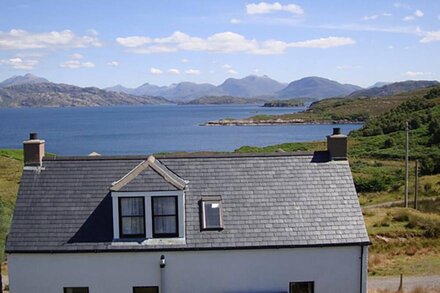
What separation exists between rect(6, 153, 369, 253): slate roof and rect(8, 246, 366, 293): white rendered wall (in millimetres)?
350

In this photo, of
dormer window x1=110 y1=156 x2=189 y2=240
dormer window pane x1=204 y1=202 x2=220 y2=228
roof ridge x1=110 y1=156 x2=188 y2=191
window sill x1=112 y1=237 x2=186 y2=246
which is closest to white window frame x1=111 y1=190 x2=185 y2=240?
dormer window x1=110 y1=156 x2=189 y2=240

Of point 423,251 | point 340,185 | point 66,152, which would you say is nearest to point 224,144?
point 66,152

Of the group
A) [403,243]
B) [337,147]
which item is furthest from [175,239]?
[403,243]

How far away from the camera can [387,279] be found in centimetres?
2433

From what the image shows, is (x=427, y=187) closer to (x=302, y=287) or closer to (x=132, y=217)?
(x=302, y=287)

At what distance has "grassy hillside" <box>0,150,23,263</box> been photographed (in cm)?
2700

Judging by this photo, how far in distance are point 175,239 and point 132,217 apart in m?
1.66

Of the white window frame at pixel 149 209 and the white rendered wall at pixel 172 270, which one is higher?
the white window frame at pixel 149 209

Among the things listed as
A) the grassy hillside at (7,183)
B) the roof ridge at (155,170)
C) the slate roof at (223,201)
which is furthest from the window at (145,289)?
the grassy hillside at (7,183)

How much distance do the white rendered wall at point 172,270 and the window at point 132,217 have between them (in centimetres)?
74

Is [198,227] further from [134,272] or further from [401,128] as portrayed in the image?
[401,128]

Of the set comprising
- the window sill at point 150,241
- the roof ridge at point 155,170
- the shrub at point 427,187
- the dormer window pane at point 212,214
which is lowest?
the shrub at point 427,187

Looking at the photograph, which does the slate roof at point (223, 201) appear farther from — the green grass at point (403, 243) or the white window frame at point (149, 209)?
the green grass at point (403, 243)

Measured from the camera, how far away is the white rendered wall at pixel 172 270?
16.2 m
